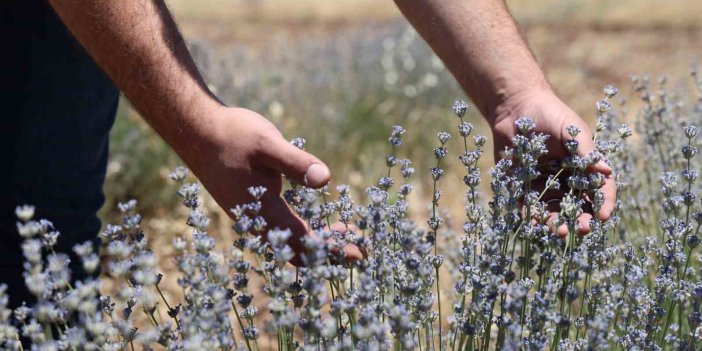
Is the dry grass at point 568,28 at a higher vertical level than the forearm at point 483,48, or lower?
higher

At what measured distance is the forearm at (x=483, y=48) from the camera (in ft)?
6.77

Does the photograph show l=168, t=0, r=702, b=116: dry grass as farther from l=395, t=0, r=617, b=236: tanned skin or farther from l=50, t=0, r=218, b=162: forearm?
l=50, t=0, r=218, b=162: forearm

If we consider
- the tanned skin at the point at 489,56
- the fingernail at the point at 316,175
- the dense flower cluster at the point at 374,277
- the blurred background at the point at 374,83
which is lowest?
the dense flower cluster at the point at 374,277

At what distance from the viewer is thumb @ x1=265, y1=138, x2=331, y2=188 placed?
1463 millimetres

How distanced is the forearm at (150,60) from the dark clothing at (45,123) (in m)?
0.55

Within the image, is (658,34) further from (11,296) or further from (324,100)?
(11,296)

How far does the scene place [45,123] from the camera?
7.31 feet

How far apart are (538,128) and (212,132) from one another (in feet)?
2.35

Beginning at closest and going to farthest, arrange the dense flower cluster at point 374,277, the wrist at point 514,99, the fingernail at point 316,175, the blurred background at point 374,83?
the dense flower cluster at point 374,277, the fingernail at point 316,175, the wrist at point 514,99, the blurred background at point 374,83

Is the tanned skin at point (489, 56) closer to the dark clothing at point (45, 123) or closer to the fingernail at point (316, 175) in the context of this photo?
the fingernail at point (316, 175)

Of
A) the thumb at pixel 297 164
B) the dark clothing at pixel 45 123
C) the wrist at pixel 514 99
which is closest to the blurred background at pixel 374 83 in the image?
the dark clothing at pixel 45 123

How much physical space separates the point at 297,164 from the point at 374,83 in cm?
410

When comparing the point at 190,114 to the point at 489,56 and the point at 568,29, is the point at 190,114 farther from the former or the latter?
the point at 568,29

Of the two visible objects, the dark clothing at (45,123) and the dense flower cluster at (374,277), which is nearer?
the dense flower cluster at (374,277)
